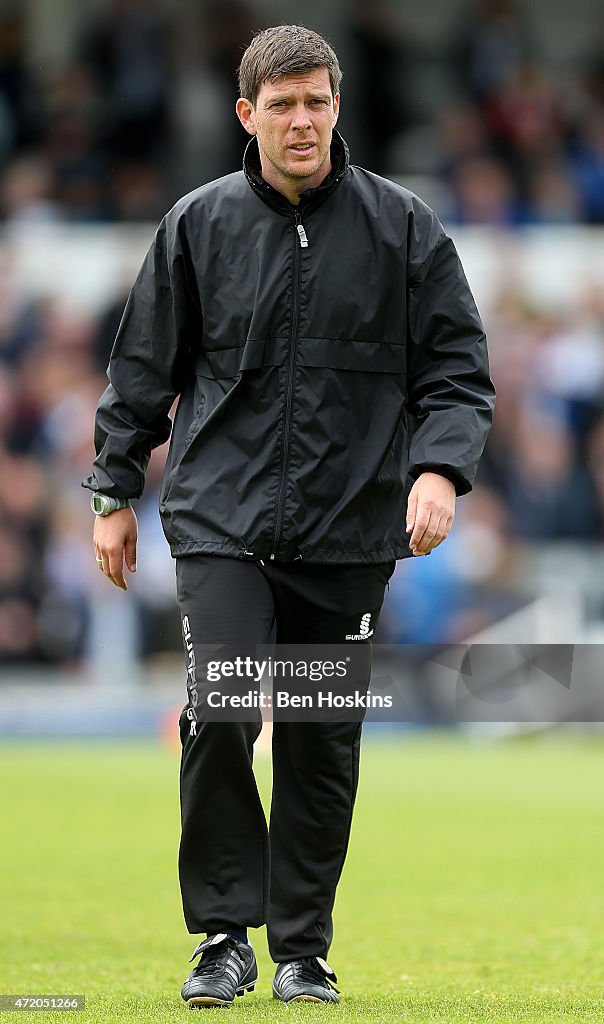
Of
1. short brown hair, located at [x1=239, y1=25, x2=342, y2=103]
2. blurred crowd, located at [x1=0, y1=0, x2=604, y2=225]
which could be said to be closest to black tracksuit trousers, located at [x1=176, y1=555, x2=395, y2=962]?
short brown hair, located at [x1=239, y1=25, x2=342, y2=103]

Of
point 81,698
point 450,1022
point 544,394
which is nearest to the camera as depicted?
point 450,1022

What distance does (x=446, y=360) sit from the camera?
14.2ft

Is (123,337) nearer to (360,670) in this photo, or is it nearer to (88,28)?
(360,670)

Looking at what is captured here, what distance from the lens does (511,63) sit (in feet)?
54.2

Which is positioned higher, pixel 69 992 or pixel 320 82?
pixel 320 82

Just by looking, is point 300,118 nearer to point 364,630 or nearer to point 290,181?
point 290,181

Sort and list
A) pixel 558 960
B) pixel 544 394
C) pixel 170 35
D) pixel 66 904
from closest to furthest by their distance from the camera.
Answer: pixel 558 960, pixel 66 904, pixel 544 394, pixel 170 35

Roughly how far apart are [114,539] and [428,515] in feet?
2.58

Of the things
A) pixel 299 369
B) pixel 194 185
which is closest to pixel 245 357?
pixel 299 369

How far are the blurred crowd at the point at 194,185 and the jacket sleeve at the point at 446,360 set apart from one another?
7.90 m

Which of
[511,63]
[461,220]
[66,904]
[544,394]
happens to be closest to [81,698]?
[544,394]

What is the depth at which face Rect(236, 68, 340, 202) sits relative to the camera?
4.20m

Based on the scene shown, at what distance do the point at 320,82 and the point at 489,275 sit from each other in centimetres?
1022

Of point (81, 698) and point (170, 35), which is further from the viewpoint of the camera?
point (170, 35)
